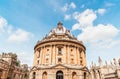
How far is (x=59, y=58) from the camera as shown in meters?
43.1

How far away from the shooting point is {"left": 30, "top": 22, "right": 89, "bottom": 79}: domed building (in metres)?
37.6

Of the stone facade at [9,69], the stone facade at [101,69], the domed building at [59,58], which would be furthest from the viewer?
the stone facade at [101,69]

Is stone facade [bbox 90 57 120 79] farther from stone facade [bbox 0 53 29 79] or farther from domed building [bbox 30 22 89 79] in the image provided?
stone facade [bbox 0 53 29 79]

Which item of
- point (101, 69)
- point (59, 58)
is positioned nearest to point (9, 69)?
point (59, 58)

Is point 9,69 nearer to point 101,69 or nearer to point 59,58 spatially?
point 59,58

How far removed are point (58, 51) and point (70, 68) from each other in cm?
796

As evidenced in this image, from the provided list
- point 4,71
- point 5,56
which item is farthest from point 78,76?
point 5,56

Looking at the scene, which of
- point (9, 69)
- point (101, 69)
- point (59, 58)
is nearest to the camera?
point (59, 58)

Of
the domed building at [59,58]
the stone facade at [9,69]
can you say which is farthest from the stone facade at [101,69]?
the stone facade at [9,69]

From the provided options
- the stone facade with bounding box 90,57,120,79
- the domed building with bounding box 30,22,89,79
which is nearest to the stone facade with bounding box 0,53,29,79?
the domed building with bounding box 30,22,89,79

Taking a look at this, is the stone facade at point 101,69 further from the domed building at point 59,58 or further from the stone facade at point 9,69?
the stone facade at point 9,69

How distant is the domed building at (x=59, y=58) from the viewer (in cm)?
3762

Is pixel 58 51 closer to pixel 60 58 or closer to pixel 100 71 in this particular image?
pixel 60 58

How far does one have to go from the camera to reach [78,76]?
125 ft
